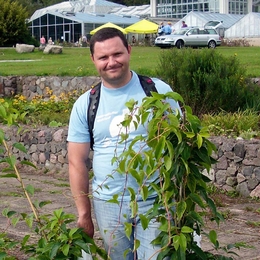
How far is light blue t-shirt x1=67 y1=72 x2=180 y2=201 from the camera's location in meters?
3.64

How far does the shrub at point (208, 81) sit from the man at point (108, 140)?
688 cm

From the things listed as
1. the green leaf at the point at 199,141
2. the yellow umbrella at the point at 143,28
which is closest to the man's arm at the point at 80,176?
the green leaf at the point at 199,141

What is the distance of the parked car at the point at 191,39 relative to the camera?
1527 inches

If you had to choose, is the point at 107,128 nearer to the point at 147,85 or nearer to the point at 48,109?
the point at 147,85

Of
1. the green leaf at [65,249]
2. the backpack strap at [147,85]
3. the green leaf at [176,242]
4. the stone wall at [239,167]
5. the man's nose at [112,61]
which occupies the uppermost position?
the man's nose at [112,61]

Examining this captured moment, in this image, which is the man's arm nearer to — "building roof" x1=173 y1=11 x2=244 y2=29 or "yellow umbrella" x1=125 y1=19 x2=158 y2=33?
"yellow umbrella" x1=125 y1=19 x2=158 y2=33

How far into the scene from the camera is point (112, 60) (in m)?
3.61

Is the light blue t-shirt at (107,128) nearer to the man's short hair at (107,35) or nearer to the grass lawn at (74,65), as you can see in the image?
the man's short hair at (107,35)

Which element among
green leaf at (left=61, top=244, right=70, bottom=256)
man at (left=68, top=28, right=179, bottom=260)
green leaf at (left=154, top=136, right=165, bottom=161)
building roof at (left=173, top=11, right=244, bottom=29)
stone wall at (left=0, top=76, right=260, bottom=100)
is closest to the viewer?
green leaf at (left=154, top=136, right=165, bottom=161)

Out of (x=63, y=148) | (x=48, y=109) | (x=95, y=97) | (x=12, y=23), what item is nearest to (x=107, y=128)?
(x=95, y=97)

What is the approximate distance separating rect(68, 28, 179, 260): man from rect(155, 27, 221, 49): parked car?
35002 mm

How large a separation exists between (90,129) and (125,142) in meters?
0.27

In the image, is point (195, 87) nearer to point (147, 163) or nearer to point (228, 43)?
point (147, 163)

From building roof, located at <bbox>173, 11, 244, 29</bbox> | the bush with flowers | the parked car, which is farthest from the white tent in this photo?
the bush with flowers
